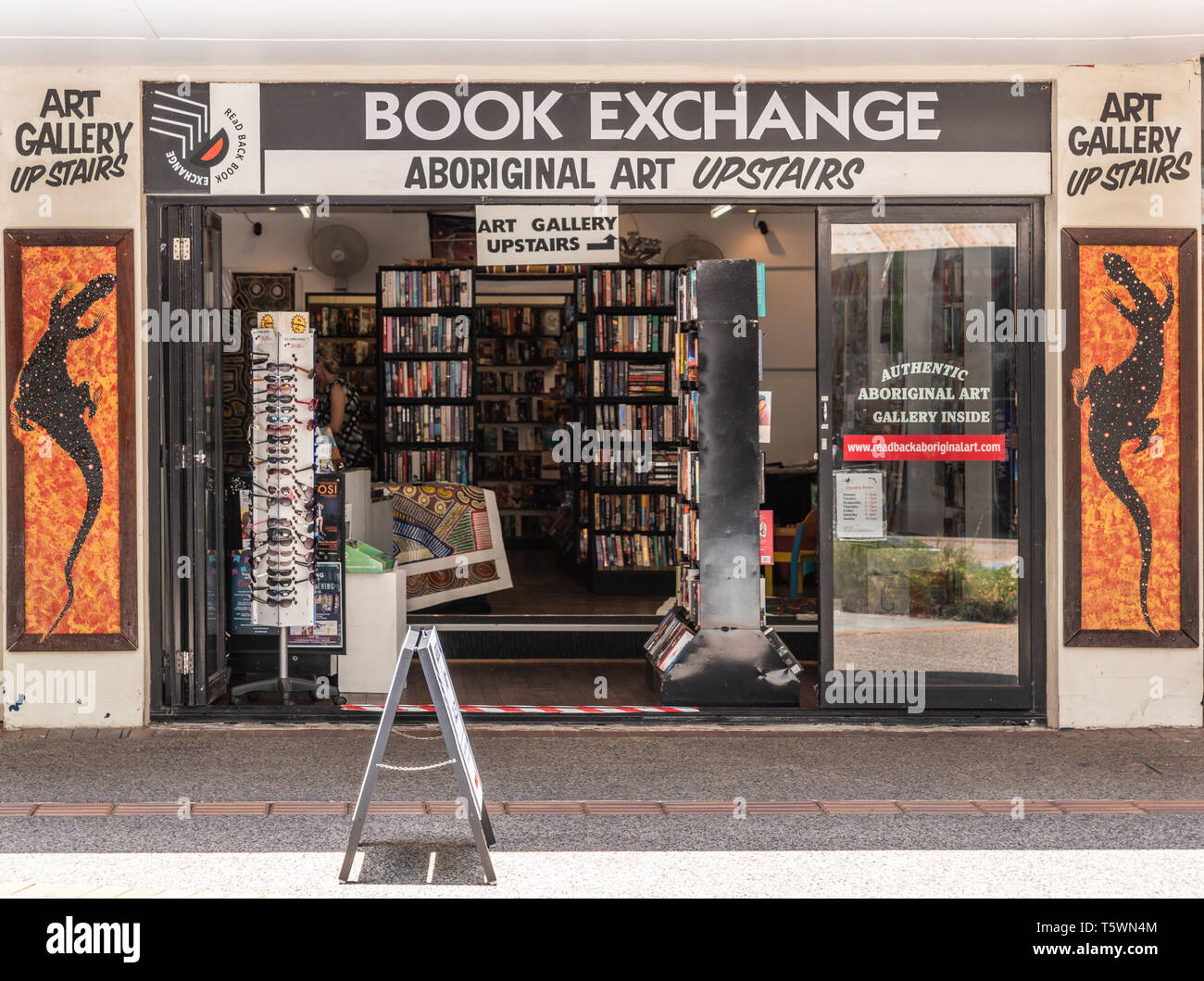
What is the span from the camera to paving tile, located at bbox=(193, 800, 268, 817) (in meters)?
4.41

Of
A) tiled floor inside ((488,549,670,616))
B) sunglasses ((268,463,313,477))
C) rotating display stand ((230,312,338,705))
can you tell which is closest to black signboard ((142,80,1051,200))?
rotating display stand ((230,312,338,705))

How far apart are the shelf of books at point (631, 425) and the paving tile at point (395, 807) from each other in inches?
196

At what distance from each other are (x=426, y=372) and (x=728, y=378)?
4161 millimetres

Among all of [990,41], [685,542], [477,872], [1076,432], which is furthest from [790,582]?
[477,872]

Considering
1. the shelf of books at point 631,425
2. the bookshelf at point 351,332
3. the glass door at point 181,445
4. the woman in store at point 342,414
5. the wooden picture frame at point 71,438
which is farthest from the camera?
the bookshelf at point 351,332

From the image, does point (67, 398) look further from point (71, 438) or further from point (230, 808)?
point (230, 808)

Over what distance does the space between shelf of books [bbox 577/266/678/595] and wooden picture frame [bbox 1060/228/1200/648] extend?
4.02 meters

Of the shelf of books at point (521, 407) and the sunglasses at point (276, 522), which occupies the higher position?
the shelf of books at point (521, 407)

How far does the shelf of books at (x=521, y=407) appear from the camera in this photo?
12172mm

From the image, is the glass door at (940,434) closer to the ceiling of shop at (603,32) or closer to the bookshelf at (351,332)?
the ceiling of shop at (603,32)

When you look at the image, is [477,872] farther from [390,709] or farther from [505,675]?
[505,675]

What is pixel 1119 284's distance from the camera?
5633 millimetres

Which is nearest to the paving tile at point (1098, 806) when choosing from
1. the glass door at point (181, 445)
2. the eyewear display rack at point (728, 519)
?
the eyewear display rack at point (728, 519)

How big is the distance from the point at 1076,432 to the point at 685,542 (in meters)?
1.86
